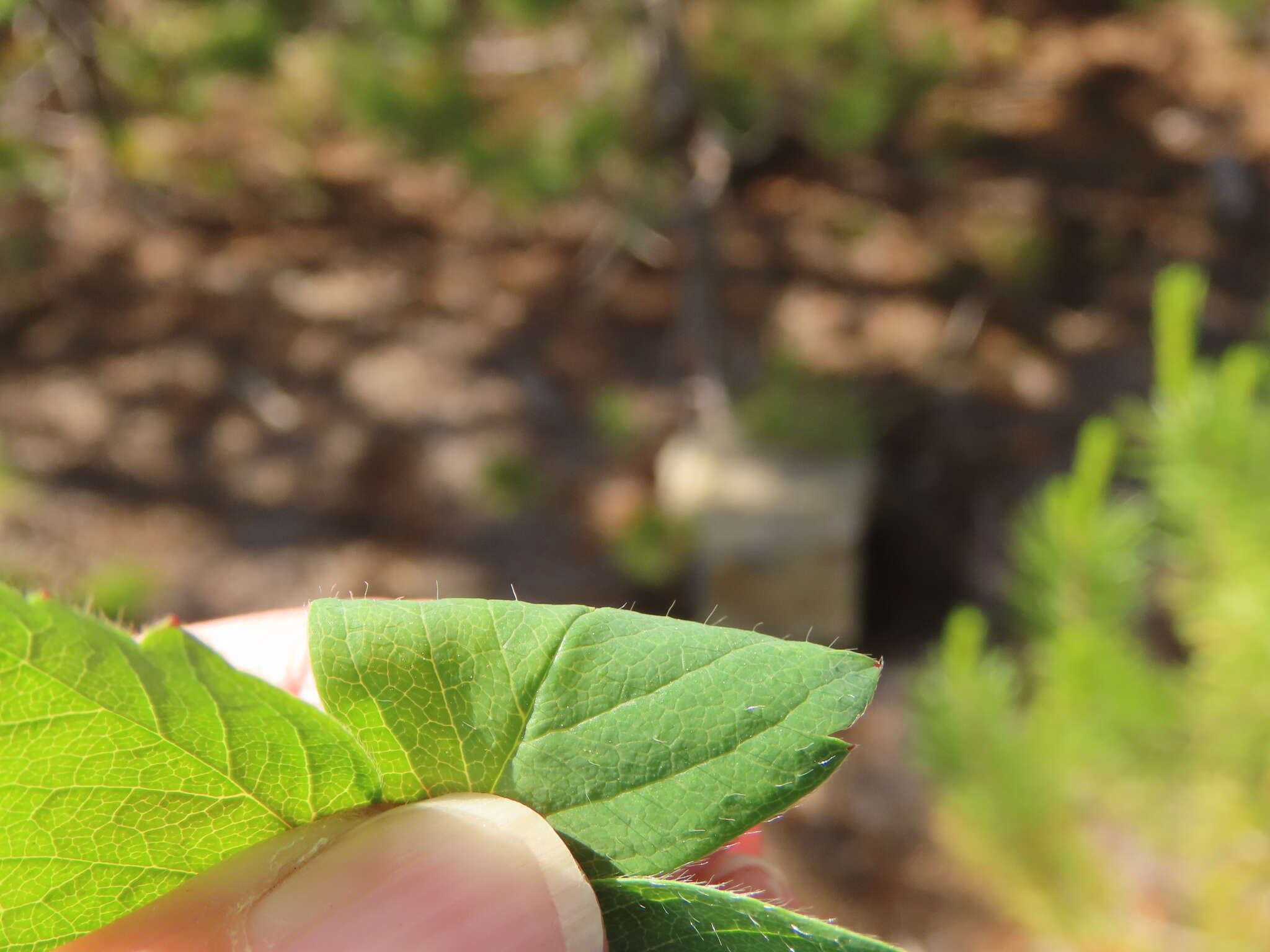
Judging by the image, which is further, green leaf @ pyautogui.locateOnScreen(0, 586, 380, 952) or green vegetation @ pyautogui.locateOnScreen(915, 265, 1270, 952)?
green vegetation @ pyautogui.locateOnScreen(915, 265, 1270, 952)

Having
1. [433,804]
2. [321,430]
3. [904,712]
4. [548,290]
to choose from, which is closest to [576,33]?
[548,290]

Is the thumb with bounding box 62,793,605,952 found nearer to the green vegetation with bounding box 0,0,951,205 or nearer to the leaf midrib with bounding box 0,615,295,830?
the leaf midrib with bounding box 0,615,295,830

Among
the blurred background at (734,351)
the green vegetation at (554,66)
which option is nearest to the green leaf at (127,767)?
the blurred background at (734,351)

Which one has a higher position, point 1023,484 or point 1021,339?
point 1021,339

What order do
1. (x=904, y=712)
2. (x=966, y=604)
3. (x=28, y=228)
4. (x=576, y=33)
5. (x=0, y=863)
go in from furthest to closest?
1. (x=28, y=228)
2. (x=576, y=33)
3. (x=966, y=604)
4. (x=904, y=712)
5. (x=0, y=863)

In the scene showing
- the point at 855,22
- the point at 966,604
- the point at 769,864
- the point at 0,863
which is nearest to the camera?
Result: the point at 0,863

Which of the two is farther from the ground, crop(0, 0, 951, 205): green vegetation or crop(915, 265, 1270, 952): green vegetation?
crop(0, 0, 951, 205): green vegetation

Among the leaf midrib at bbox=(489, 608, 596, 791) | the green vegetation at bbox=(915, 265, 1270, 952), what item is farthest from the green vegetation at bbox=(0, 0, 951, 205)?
the leaf midrib at bbox=(489, 608, 596, 791)

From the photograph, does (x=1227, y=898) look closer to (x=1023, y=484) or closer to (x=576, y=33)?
(x=1023, y=484)
